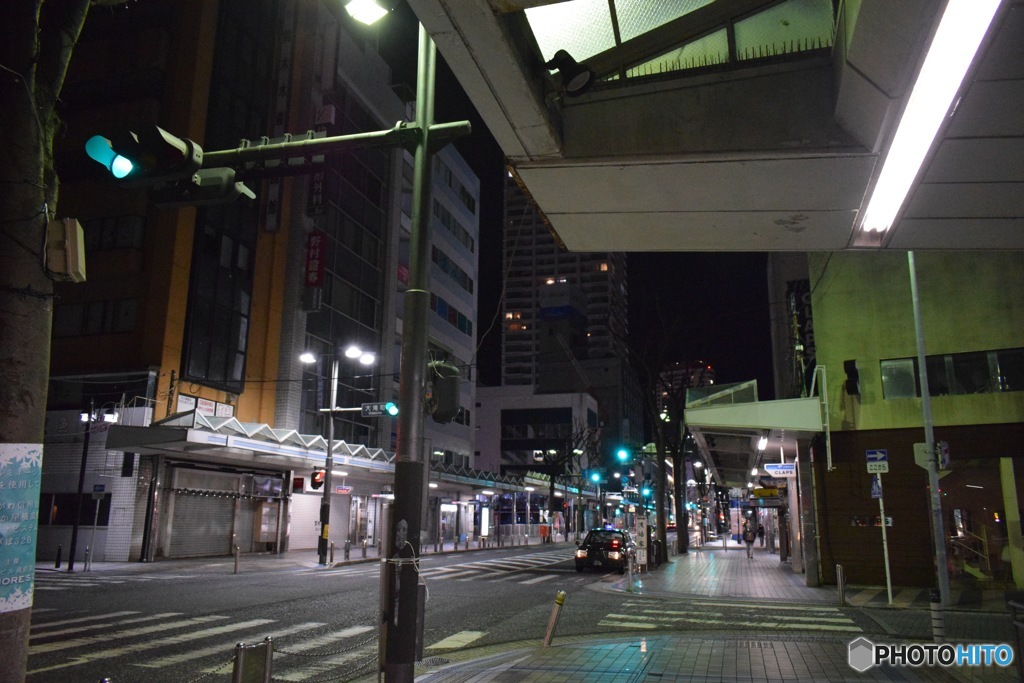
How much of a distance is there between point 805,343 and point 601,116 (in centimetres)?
2646

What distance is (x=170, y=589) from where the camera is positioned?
1781 cm

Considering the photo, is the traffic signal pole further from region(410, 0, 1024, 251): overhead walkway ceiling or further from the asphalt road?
the asphalt road

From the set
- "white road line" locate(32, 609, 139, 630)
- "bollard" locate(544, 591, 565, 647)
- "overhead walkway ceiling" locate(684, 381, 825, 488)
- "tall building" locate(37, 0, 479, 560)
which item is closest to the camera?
"bollard" locate(544, 591, 565, 647)

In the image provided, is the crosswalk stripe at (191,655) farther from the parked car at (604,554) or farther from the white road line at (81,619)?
the parked car at (604,554)

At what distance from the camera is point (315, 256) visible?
38188 millimetres

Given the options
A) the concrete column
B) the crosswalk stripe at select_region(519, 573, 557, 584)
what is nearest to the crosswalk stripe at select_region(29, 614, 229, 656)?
the crosswalk stripe at select_region(519, 573, 557, 584)

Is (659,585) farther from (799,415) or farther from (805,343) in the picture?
(805,343)

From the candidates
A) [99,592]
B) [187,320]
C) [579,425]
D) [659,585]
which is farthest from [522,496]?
[99,592]

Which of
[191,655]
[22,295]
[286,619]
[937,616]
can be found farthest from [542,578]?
[22,295]

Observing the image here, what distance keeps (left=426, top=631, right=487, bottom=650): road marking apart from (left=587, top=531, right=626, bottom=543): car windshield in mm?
16284

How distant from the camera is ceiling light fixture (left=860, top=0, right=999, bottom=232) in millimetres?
3492

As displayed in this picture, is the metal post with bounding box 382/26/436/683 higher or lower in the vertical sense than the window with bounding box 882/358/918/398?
lower

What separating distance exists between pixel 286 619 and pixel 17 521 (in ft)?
34.3

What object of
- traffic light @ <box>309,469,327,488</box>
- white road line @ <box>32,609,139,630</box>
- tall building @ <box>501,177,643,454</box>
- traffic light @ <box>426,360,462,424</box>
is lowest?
white road line @ <box>32,609,139,630</box>
